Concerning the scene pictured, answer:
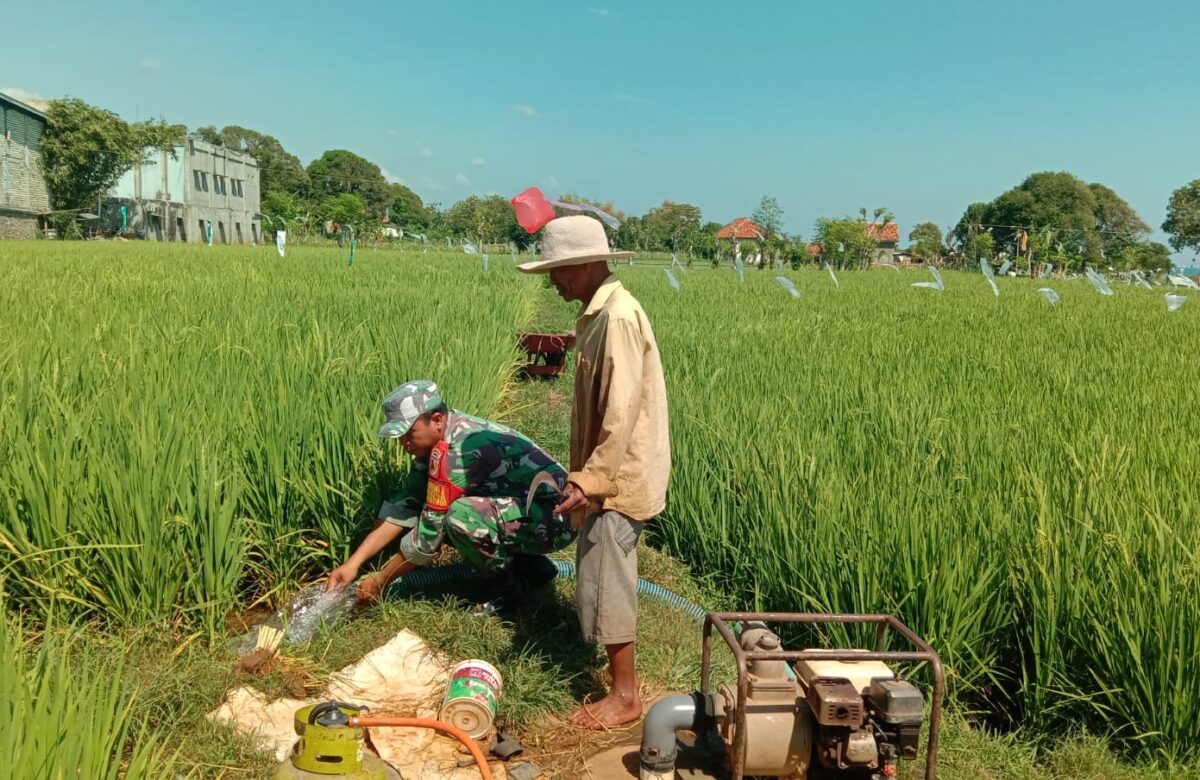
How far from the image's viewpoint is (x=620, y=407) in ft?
6.28

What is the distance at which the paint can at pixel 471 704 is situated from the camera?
1.98 meters

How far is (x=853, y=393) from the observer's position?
4.14m

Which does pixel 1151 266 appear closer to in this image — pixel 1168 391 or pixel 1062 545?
pixel 1168 391

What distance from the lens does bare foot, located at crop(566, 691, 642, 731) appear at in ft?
6.81

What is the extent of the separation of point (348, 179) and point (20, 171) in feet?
136

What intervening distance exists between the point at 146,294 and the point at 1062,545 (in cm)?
615

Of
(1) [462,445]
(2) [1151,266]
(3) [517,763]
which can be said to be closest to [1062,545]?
(3) [517,763]

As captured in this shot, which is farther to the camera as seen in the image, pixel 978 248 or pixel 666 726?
pixel 978 248

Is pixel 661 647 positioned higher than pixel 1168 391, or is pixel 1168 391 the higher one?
pixel 1168 391

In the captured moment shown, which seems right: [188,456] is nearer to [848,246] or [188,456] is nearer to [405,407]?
[405,407]

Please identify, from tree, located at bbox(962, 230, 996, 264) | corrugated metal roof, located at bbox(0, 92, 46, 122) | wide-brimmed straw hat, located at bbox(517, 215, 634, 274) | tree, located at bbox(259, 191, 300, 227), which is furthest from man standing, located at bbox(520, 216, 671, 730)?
tree, located at bbox(259, 191, 300, 227)

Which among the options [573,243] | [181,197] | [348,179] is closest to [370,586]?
[573,243]

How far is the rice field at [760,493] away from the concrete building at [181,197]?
3490 centimetres

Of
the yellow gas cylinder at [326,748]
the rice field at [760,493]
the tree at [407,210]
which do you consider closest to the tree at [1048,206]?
the tree at [407,210]
